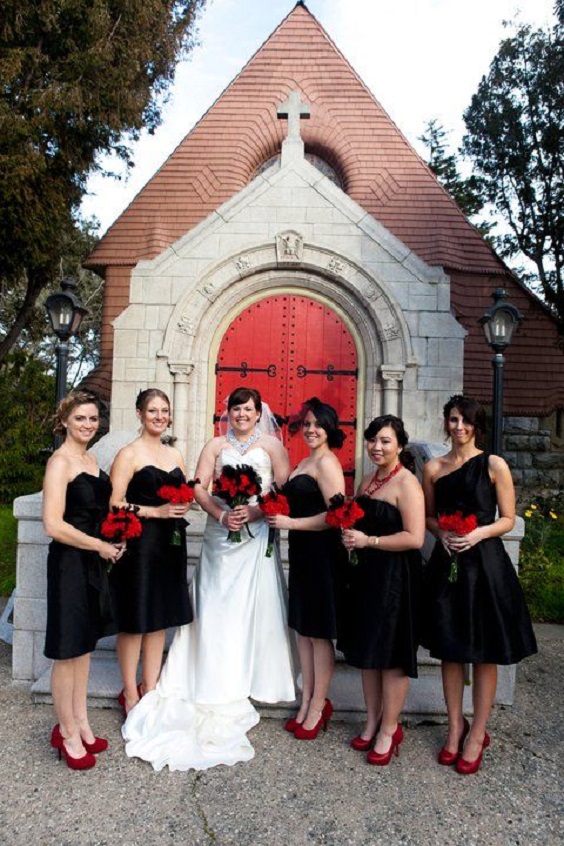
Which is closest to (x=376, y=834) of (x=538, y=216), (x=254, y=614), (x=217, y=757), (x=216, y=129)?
(x=217, y=757)

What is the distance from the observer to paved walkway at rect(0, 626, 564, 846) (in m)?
2.83

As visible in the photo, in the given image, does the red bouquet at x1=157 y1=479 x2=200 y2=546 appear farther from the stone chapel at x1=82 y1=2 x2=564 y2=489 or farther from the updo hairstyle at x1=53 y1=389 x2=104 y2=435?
the stone chapel at x1=82 y1=2 x2=564 y2=489

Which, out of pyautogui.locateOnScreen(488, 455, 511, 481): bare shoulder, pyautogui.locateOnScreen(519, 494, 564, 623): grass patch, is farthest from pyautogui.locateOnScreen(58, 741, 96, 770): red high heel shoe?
pyautogui.locateOnScreen(519, 494, 564, 623): grass patch

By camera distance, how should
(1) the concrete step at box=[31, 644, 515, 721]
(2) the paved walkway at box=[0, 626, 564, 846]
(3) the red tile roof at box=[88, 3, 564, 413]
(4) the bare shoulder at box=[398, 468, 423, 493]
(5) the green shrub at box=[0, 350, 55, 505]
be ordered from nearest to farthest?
(2) the paved walkway at box=[0, 626, 564, 846] < (4) the bare shoulder at box=[398, 468, 423, 493] < (1) the concrete step at box=[31, 644, 515, 721] < (3) the red tile roof at box=[88, 3, 564, 413] < (5) the green shrub at box=[0, 350, 55, 505]

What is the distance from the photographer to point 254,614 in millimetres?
3842

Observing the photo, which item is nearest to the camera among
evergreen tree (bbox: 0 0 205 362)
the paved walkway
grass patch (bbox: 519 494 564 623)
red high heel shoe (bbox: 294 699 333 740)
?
the paved walkway

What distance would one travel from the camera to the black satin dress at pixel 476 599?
3.32 metres

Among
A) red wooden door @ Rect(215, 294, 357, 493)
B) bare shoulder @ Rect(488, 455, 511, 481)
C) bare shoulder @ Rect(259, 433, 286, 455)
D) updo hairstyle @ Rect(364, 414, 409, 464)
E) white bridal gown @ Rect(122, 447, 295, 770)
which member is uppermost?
red wooden door @ Rect(215, 294, 357, 493)

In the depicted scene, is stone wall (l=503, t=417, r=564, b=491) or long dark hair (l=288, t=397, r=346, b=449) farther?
stone wall (l=503, t=417, r=564, b=491)

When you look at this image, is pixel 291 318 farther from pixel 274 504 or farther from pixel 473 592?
pixel 473 592

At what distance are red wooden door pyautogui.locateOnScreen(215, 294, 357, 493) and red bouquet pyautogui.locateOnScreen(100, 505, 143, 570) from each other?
191 inches

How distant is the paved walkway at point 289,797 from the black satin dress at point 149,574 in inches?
29.8

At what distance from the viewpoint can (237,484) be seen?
138 inches

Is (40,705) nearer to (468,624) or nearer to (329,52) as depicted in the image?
(468,624)
